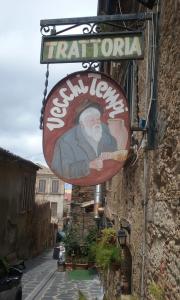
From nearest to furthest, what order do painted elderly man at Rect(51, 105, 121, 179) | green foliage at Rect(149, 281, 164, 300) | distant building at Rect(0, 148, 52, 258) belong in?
green foliage at Rect(149, 281, 164, 300) < painted elderly man at Rect(51, 105, 121, 179) < distant building at Rect(0, 148, 52, 258)

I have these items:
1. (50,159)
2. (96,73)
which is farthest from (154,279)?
(96,73)

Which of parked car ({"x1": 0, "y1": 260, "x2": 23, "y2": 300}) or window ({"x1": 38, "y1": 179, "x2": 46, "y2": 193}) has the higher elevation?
window ({"x1": 38, "y1": 179, "x2": 46, "y2": 193})

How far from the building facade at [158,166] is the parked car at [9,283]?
425 cm

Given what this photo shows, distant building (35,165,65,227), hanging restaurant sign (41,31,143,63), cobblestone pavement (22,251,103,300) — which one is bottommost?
cobblestone pavement (22,251,103,300)

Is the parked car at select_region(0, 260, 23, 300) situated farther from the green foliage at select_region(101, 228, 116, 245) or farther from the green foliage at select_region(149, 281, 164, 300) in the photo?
the green foliage at select_region(149, 281, 164, 300)

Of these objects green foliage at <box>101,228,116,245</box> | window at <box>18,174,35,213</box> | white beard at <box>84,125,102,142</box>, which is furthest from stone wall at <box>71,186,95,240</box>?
white beard at <box>84,125,102,142</box>

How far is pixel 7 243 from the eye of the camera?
78.5ft

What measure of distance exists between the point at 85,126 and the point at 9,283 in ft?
21.3

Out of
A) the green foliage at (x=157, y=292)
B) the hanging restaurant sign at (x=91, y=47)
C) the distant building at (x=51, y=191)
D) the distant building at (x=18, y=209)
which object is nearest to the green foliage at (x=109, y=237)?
the green foliage at (x=157, y=292)

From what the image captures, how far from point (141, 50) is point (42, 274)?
1800 cm

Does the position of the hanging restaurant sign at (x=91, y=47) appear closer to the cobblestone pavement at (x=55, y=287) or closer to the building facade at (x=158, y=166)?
the building facade at (x=158, y=166)

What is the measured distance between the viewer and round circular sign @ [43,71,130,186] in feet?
15.3

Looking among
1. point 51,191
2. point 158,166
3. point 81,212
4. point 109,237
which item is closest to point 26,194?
point 81,212

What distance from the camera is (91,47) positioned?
5160 mm
